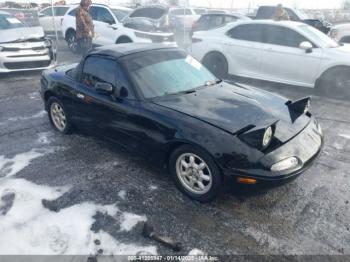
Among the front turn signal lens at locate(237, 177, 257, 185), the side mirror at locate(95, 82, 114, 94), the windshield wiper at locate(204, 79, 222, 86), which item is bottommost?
the front turn signal lens at locate(237, 177, 257, 185)

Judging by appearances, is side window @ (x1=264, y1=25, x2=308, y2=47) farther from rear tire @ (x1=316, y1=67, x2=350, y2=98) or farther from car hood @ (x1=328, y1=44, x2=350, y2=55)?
rear tire @ (x1=316, y1=67, x2=350, y2=98)

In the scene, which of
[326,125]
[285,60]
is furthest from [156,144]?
[285,60]

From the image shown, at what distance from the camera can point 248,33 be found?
8.05 metres

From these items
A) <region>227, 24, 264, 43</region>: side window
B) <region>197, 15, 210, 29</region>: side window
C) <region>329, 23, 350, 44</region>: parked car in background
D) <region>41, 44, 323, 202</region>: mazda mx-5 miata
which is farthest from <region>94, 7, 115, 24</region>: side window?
<region>329, 23, 350, 44</region>: parked car in background

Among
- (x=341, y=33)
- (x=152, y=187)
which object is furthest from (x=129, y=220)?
(x=341, y=33)

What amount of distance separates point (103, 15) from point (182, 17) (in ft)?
15.1

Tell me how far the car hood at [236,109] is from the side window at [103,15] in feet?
27.4

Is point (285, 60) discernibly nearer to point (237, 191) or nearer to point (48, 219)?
point (237, 191)

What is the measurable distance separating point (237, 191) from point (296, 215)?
2.29 ft

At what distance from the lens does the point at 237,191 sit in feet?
10.5

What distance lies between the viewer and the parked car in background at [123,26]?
1044 centimetres

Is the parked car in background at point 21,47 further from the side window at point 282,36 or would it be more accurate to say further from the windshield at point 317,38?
the windshield at point 317,38

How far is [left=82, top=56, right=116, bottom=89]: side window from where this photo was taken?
4.12m

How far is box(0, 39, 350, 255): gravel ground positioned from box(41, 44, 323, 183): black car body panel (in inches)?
13.8
